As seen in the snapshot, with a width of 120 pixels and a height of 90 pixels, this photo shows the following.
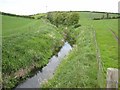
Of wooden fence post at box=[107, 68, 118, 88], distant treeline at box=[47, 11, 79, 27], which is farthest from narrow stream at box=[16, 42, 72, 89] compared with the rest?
distant treeline at box=[47, 11, 79, 27]

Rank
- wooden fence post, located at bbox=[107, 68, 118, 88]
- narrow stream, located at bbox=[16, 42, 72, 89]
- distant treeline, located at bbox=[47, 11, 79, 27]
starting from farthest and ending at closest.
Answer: distant treeline, located at bbox=[47, 11, 79, 27]
narrow stream, located at bbox=[16, 42, 72, 89]
wooden fence post, located at bbox=[107, 68, 118, 88]

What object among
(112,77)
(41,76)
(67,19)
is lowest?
(41,76)

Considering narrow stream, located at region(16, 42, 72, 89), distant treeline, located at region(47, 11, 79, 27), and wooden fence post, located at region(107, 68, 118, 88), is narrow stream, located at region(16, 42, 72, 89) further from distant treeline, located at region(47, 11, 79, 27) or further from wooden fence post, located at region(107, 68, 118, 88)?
distant treeline, located at region(47, 11, 79, 27)

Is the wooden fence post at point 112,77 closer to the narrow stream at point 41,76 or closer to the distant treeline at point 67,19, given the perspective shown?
the narrow stream at point 41,76

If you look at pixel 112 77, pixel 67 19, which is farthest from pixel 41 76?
pixel 67 19

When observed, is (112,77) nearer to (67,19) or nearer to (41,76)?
(41,76)

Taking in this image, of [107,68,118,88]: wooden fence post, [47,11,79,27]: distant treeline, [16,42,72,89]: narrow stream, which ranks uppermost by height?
[47,11,79,27]: distant treeline

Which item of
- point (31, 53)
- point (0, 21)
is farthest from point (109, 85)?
point (0, 21)

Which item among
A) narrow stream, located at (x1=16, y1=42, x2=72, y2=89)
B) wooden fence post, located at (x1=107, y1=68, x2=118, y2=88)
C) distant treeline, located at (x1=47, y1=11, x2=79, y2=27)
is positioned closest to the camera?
wooden fence post, located at (x1=107, y1=68, x2=118, y2=88)

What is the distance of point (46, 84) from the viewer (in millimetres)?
19625

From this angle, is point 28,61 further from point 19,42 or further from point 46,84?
point 46,84

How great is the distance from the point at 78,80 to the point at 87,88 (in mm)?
1680

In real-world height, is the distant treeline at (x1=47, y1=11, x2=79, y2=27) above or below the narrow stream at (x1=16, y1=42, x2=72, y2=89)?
above

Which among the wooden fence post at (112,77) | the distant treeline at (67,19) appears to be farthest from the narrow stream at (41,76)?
the distant treeline at (67,19)
